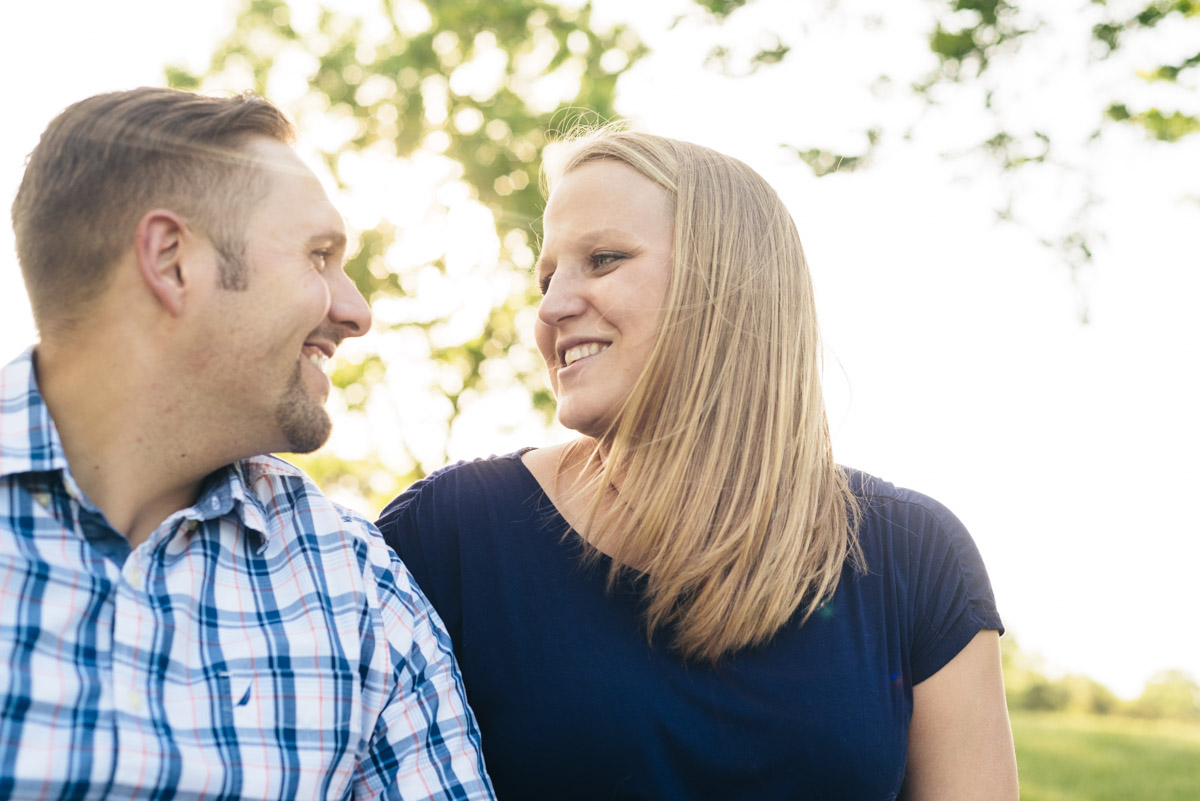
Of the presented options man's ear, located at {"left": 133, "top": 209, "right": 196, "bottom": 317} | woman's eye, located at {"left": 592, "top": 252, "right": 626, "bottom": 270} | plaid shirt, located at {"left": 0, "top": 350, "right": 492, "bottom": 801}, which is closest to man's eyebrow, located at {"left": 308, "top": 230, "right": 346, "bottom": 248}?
man's ear, located at {"left": 133, "top": 209, "right": 196, "bottom": 317}

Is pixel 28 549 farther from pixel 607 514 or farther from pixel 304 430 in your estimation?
pixel 607 514

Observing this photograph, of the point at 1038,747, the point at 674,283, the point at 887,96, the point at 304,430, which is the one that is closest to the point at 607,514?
the point at 674,283

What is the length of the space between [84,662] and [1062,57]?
6.45 metres

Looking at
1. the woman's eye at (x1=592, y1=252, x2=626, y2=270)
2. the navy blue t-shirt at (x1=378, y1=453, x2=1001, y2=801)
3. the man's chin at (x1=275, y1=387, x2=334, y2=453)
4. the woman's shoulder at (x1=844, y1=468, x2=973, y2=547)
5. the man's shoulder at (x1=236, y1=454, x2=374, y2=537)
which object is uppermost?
the woman's eye at (x1=592, y1=252, x2=626, y2=270)

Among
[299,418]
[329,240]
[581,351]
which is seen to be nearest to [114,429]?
[299,418]

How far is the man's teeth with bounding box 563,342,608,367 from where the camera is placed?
257 centimetres

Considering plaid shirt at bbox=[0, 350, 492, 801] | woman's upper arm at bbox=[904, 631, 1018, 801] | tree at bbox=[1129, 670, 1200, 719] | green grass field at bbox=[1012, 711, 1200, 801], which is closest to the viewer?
plaid shirt at bbox=[0, 350, 492, 801]

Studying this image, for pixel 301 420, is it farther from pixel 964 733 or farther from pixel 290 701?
pixel 964 733

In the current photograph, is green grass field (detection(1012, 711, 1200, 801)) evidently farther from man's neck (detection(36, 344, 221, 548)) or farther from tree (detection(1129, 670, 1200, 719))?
man's neck (detection(36, 344, 221, 548))

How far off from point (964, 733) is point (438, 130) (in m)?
12.1

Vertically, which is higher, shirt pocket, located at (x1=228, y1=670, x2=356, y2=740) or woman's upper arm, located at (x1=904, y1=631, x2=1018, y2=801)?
shirt pocket, located at (x1=228, y1=670, x2=356, y2=740)

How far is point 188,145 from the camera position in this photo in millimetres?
2080

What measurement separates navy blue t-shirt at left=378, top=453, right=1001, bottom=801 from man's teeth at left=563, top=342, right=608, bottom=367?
1.16 feet

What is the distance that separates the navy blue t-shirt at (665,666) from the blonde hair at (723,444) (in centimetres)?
8
